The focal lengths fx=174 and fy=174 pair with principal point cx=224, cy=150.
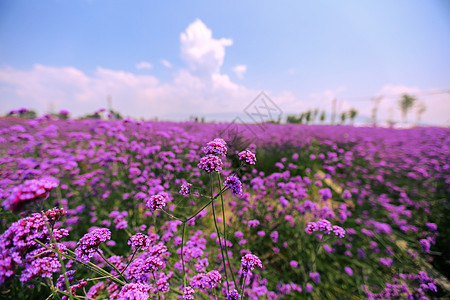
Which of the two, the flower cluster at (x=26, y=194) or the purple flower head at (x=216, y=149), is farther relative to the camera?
the purple flower head at (x=216, y=149)

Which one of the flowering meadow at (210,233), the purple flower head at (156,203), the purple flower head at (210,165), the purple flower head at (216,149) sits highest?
the purple flower head at (216,149)

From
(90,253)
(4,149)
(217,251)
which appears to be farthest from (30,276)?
(4,149)

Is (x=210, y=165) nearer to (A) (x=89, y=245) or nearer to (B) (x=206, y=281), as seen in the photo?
(B) (x=206, y=281)

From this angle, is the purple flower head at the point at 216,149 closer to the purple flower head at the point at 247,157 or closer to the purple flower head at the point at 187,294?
the purple flower head at the point at 247,157

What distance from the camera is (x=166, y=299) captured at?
1754mm

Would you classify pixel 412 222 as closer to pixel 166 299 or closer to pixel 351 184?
pixel 351 184

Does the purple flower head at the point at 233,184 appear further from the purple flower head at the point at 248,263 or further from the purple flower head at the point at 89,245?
the purple flower head at the point at 89,245

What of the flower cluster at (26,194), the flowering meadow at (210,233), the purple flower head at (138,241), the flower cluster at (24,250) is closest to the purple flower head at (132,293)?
the flowering meadow at (210,233)

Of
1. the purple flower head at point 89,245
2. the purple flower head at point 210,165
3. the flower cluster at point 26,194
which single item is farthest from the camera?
the purple flower head at point 210,165

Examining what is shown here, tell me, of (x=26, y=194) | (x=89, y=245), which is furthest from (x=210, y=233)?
(x=26, y=194)

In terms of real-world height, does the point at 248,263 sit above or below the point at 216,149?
below

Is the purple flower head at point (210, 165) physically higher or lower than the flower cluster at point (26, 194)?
higher

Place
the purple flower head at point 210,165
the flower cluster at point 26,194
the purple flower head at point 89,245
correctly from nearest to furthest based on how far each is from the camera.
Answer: the flower cluster at point 26,194, the purple flower head at point 89,245, the purple flower head at point 210,165

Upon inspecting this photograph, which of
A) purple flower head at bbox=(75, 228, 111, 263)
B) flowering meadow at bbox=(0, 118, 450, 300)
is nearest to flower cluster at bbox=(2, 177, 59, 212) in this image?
flowering meadow at bbox=(0, 118, 450, 300)
